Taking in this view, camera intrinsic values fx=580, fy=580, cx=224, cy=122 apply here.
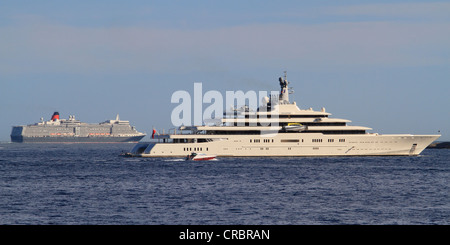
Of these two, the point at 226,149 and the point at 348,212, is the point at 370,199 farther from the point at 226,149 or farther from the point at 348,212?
the point at 226,149

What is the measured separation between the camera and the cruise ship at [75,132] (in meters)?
184

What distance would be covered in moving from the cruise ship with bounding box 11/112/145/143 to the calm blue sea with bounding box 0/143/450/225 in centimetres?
14225

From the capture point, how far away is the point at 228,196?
2844cm

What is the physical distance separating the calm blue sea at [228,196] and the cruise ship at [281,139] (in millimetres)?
12720

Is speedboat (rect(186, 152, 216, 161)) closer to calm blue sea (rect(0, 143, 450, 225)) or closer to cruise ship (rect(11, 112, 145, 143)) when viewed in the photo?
calm blue sea (rect(0, 143, 450, 225))

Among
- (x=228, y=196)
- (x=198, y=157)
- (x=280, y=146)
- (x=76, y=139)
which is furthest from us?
(x=76, y=139)

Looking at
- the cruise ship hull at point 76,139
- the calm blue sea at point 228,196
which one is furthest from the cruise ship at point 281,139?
the cruise ship hull at point 76,139

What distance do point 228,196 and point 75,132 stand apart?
16332 centimetres

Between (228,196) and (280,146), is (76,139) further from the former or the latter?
(228,196)

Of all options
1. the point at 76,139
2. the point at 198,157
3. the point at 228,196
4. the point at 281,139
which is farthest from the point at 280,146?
the point at 76,139

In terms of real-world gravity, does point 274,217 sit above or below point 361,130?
below

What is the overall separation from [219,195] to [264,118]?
105 ft
